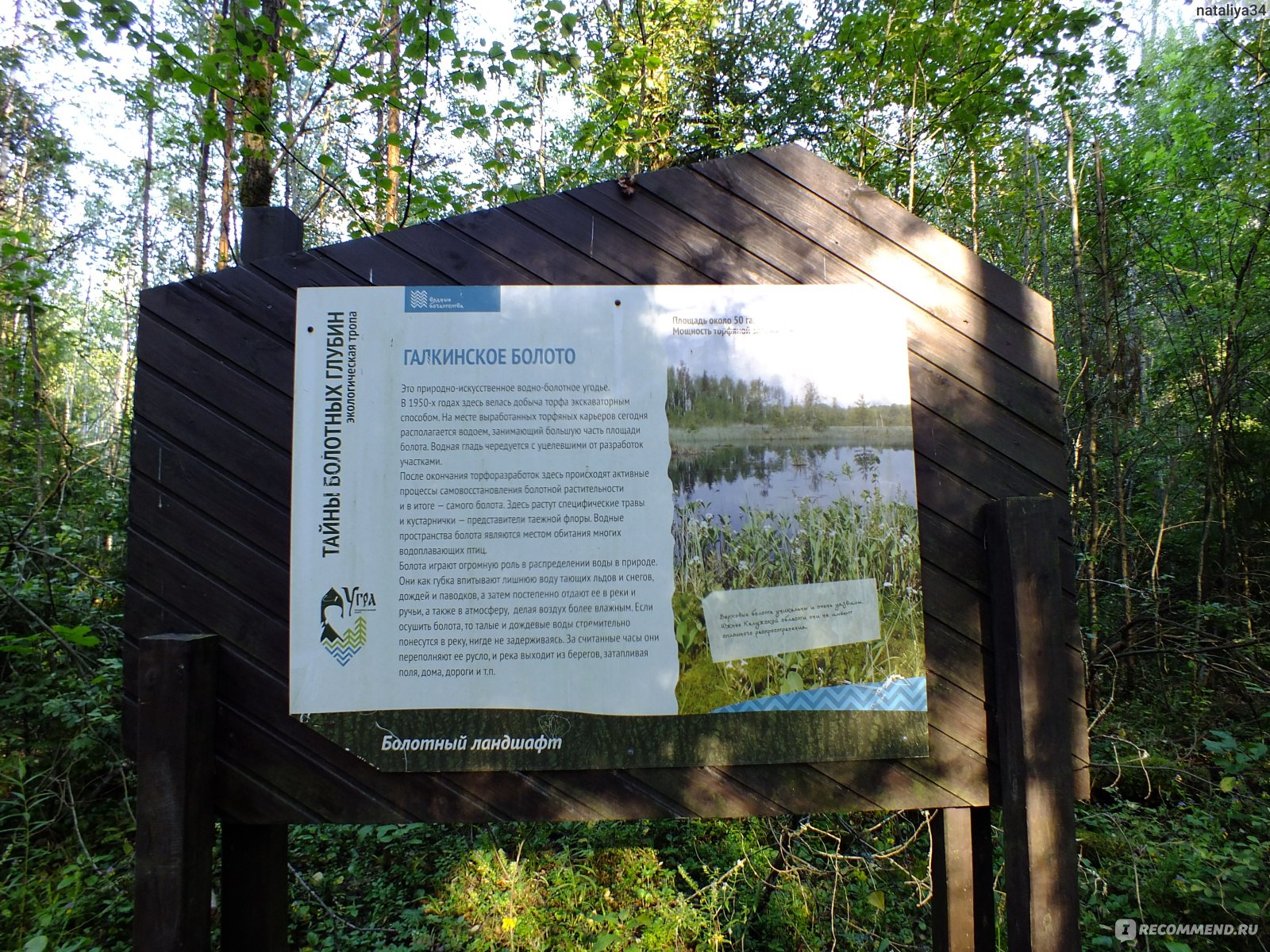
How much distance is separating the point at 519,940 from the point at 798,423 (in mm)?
2929

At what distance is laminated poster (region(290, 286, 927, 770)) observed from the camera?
1.88 meters

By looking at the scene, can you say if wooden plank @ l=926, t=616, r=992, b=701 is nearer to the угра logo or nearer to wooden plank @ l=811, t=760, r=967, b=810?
wooden plank @ l=811, t=760, r=967, b=810

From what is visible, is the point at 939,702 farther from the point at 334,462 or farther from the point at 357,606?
the point at 334,462

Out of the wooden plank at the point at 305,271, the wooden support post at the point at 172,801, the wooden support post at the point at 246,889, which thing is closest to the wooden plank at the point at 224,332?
the wooden plank at the point at 305,271

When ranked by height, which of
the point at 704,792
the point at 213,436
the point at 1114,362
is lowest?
the point at 704,792

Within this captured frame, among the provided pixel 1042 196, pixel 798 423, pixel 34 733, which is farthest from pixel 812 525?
pixel 1042 196

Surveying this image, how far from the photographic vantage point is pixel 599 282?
2.00 meters

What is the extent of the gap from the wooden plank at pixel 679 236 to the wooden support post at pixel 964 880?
1.77 m

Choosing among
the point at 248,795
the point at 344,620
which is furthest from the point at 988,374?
the point at 248,795

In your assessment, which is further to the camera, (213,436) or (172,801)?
(213,436)

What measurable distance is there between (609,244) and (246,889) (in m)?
2.24

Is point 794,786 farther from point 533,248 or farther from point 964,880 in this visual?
point 533,248

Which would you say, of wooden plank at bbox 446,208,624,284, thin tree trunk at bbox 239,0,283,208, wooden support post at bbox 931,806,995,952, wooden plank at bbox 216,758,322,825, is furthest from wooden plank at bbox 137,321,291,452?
thin tree trunk at bbox 239,0,283,208

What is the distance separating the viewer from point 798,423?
6.48 feet
